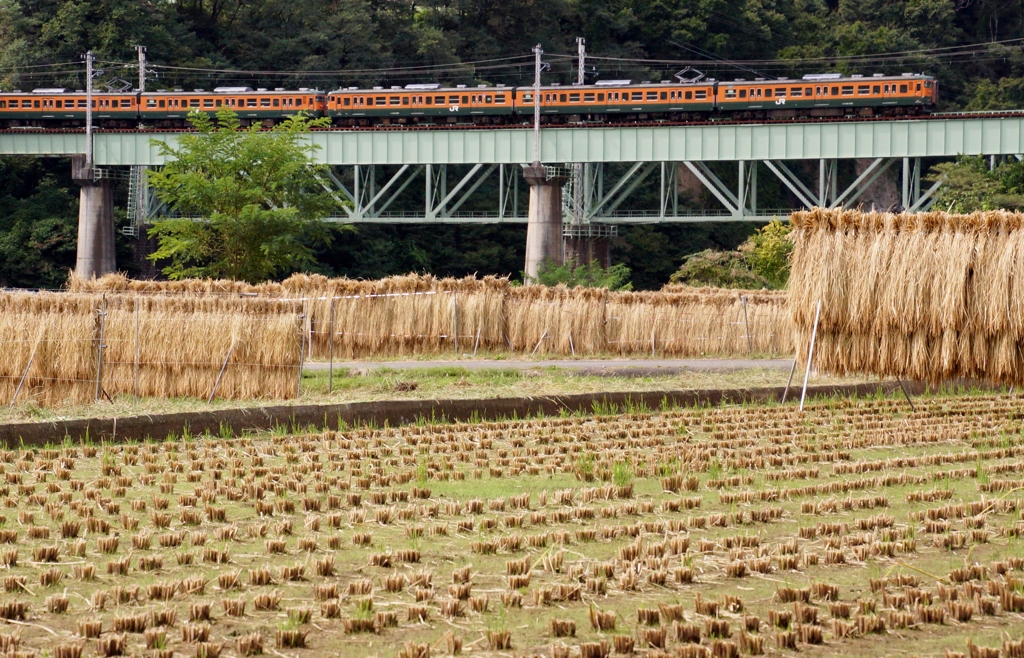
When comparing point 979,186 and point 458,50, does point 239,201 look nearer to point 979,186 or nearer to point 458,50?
point 979,186

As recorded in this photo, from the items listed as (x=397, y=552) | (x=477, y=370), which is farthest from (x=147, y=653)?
(x=477, y=370)

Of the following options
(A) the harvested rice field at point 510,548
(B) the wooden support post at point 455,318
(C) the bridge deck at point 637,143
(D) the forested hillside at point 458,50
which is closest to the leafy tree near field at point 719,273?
(C) the bridge deck at point 637,143

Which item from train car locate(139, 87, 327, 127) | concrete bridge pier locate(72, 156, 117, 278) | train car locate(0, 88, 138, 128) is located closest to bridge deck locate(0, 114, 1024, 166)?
concrete bridge pier locate(72, 156, 117, 278)

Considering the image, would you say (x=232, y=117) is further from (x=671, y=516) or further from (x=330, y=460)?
(x=671, y=516)

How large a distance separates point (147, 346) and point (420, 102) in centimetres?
4039

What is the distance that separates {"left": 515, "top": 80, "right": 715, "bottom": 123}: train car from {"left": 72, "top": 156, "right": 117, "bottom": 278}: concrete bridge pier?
18.9 metres

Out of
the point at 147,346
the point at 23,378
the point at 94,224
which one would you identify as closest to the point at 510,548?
the point at 23,378

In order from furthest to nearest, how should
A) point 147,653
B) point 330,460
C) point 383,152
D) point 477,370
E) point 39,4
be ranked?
point 39,4 < point 383,152 < point 477,370 < point 330,460 < point 147,653

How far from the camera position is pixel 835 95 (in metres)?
55.8

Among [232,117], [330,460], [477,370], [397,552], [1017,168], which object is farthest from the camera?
[1017,168]

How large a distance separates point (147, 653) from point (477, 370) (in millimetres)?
20245

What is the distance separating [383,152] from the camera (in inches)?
2317

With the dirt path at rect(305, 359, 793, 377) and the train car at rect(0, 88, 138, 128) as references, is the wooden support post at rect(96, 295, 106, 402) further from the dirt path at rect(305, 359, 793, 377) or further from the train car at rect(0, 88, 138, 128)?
the train car at rect(0, 88, 138, 128)

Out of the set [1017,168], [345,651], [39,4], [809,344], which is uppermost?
[39,4]
